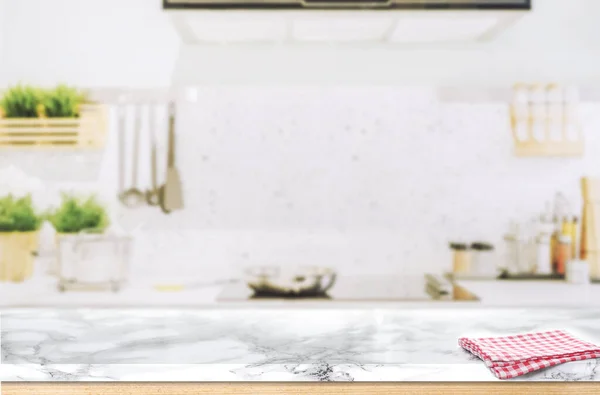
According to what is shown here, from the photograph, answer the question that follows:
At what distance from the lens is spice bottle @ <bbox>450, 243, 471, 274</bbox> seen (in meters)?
2.37

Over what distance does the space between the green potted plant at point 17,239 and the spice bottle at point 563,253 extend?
6.78 ft

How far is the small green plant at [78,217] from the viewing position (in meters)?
2.28

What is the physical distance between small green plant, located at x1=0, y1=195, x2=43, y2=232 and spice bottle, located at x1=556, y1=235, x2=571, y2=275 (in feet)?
6.83

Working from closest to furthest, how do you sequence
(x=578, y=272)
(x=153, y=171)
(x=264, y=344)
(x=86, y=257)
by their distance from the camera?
(x=264, y=344), (x=86, y=257), (x=578, y=272), (x=153, y=171)

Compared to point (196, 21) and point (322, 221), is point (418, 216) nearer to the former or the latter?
point (322, 221)

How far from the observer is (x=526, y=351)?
1166mm

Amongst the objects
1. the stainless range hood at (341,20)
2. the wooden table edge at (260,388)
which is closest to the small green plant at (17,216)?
the stainless range hood at (341,20)

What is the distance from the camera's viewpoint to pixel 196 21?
2.03 metres

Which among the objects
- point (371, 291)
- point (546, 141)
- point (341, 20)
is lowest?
point (371, 291)

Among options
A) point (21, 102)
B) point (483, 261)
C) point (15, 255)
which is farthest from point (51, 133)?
point (483, 261)

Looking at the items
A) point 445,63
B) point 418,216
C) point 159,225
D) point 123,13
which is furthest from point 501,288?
point 123,13

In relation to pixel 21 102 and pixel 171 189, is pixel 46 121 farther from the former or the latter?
pixel 171 189

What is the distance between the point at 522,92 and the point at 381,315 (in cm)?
126

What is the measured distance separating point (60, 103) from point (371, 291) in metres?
1.42
